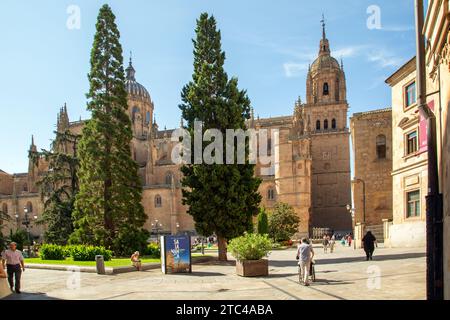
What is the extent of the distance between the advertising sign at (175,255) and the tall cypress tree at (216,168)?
623cm

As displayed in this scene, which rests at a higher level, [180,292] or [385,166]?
[385,166]

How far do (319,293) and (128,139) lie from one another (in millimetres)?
20805

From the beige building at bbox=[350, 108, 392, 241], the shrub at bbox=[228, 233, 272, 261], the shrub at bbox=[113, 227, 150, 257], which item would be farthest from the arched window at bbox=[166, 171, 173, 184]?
the shrub at bbox=[228, 233, 272, 261]

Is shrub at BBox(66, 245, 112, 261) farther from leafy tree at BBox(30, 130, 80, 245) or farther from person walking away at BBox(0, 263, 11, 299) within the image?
person walking away at BBox(0, 263, 11, 299)

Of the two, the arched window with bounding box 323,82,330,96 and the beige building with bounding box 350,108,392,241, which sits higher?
the arched window with bounding box 323,82,330,96

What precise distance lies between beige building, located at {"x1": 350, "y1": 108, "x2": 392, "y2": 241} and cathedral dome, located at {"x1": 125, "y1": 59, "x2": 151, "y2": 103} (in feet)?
179

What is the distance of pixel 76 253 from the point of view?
2223 centimetres

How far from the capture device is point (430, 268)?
7672mm

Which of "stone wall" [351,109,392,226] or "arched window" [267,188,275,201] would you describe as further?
"arched window" [267,188,275,201]

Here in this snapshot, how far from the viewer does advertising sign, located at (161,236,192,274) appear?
17203 mm

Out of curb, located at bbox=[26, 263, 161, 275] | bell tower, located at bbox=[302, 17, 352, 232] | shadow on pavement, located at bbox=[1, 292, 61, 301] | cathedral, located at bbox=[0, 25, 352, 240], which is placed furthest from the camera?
bell tower, located at bbox=[302, 17, 352, 232]

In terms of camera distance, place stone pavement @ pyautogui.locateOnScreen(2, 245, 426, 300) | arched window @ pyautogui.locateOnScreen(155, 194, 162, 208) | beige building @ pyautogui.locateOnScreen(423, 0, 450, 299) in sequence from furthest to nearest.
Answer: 1. arched window @ pyautogui.locateOnScreen(155, 194, 162, 208)
2. stone pavement @ pyautogui.locateOnScreen(2, 245, 426, 300)
3. beige building @ pyautogui.locateOnScreen(423, 0, 450, 299)
